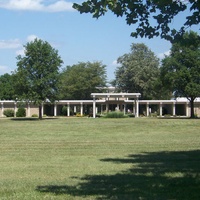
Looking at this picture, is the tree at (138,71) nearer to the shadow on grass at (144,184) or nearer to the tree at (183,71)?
the tree at (183,71)

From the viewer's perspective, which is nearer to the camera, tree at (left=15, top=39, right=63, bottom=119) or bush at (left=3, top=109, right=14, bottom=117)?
tree at (left=15, top=39, right=63, bottom=119)

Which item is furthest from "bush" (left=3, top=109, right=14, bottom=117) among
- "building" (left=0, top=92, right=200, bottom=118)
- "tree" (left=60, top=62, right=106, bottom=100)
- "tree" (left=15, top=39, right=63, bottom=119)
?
"tree" (left=15, top=39, right=63, bottom=119)

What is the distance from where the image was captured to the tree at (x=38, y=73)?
54.7 meters

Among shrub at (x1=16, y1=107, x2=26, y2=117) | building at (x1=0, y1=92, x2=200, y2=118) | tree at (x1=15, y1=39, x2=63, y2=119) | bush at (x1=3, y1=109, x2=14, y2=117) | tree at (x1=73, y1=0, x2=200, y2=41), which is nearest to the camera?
tree at (x1=73, y1=0, x2=200, y2=41)

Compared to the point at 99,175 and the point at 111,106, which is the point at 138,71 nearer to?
the point at 111,106

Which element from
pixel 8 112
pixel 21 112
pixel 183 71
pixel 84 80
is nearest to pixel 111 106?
pixel 84 80

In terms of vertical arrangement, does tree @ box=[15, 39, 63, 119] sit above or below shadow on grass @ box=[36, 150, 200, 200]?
above

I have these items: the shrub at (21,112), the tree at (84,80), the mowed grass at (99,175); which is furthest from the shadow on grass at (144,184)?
the tree at (84,80)

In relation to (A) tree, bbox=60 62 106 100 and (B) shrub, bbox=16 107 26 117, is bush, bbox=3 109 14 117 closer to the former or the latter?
(B) shrub, bbox=16 107 26 117

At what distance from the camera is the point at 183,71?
55.7m

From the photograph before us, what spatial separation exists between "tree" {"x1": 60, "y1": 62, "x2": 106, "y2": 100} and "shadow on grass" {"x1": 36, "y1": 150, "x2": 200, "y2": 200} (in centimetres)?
7069

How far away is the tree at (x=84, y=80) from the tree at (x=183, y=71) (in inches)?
1121

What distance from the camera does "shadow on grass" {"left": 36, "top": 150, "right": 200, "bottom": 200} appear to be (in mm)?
8098

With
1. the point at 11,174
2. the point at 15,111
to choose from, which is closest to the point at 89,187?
the point at 11,174
